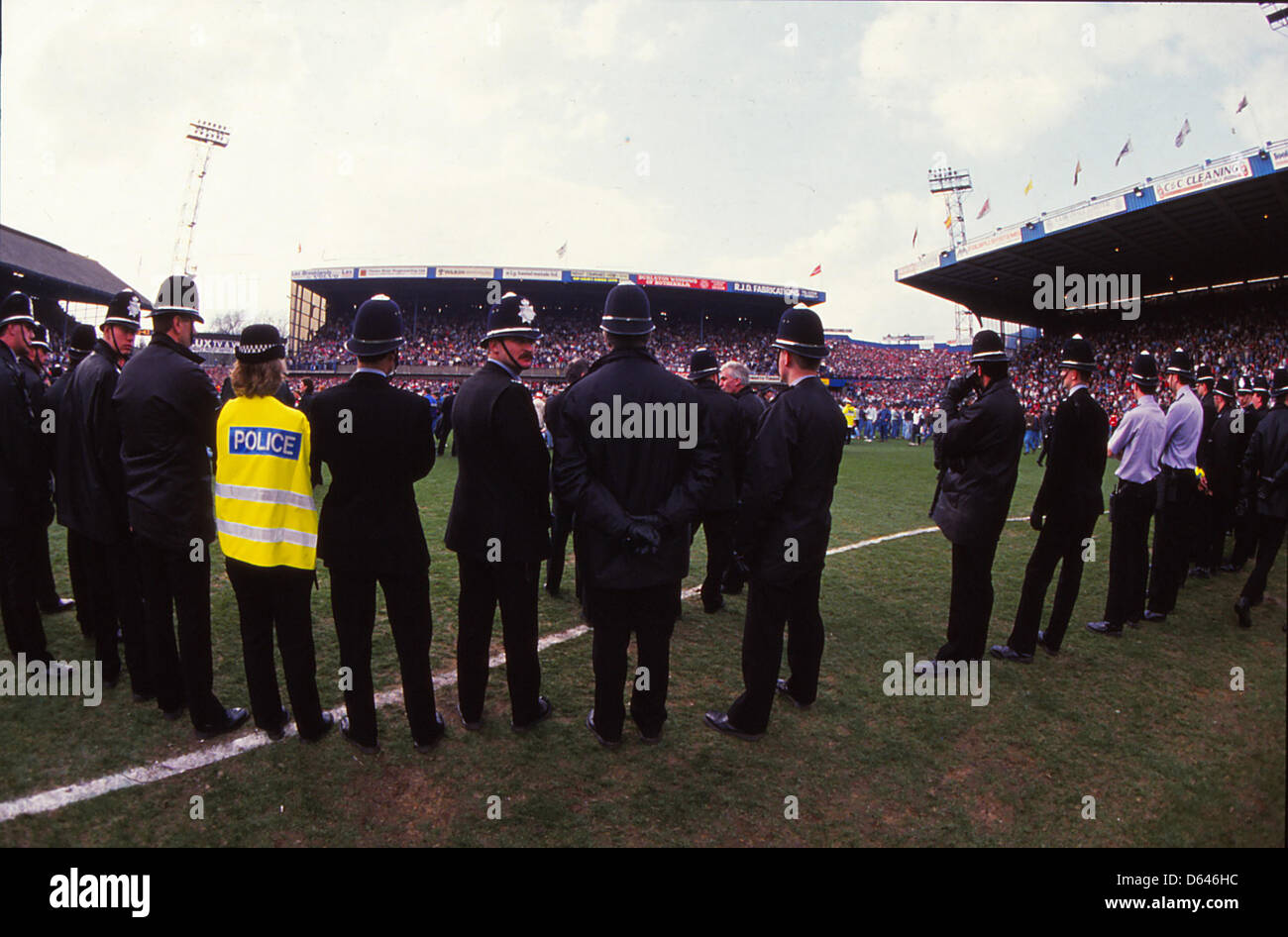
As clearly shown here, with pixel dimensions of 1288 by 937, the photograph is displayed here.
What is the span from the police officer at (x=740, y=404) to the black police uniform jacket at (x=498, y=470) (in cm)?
242

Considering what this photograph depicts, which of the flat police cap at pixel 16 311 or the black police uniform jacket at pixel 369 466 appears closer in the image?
the black police uniform jacket at pixel 369 466

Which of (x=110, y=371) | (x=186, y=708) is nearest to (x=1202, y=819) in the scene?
(x=186, y=708)

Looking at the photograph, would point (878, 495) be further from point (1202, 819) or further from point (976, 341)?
point (1202, 819)

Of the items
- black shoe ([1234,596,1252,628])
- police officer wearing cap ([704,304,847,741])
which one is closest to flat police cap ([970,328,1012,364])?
police officer wearing cap ([704,304,847,741])

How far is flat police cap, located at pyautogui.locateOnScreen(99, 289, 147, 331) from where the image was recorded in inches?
166

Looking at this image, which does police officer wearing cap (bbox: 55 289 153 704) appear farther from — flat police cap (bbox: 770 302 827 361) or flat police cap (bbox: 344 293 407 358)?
flat police cap (bbox: 770 302 827 361)

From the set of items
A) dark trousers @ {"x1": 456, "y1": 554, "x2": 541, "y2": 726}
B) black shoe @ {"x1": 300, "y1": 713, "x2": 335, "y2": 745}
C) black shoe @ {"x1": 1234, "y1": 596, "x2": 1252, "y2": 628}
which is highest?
dark trousers @ {"x1": 456, "y1": 554, "x2": 541, "y2": 726}

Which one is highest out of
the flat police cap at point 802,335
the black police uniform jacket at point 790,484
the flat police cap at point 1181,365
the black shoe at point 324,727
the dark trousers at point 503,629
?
the flat police cap at point 1181,365

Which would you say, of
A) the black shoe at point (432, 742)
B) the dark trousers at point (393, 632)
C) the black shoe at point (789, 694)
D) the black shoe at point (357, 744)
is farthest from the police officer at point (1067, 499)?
the black shoe at point (357, 744)

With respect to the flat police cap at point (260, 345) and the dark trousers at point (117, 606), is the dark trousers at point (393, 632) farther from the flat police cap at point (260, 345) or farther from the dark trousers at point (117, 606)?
the dark trousers at point (117, 606)

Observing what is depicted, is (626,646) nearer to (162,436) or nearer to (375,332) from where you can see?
(375,332)

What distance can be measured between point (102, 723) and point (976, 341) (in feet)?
18.4

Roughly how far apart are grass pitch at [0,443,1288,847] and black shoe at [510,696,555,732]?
Result: 5 cm

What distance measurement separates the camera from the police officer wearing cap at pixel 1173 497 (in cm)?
578
